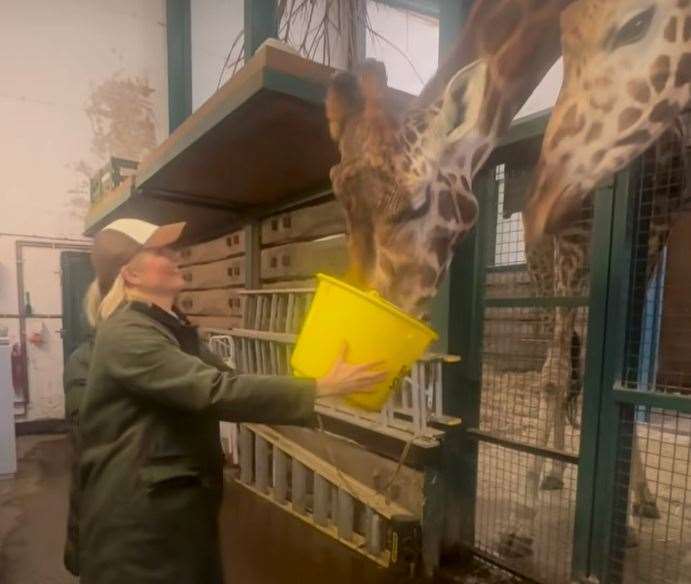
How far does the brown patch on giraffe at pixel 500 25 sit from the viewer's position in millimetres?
1013

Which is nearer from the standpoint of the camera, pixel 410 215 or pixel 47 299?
pixel 410 215

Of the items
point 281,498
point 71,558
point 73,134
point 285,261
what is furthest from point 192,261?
point 71,558

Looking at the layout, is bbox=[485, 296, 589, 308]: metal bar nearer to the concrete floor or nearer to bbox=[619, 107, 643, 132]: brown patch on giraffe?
bbox=[619, 107, 643, 132]: brown patch on giraffe

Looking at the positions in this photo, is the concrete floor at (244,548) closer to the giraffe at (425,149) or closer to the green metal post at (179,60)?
the giraffe at (425,149)

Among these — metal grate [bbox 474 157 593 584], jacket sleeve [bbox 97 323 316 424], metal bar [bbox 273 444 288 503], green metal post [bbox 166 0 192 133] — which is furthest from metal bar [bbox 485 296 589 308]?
green metal post [bbox 166 0 192 133]

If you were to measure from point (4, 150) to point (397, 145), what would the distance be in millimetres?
4053

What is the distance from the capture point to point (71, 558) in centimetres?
133

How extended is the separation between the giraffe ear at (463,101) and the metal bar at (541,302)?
0.72 metres

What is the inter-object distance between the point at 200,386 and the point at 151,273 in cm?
34

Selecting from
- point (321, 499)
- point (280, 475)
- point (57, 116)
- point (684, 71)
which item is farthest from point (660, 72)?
point (57, 116)

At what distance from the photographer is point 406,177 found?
3.64 ft

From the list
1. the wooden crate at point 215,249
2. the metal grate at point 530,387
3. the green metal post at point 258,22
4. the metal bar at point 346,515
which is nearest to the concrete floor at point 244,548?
the metal bar at point 346,515

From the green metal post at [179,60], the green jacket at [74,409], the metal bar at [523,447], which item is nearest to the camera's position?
the green jacket at [74,409]

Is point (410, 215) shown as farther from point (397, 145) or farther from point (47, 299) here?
point (47, 299)
